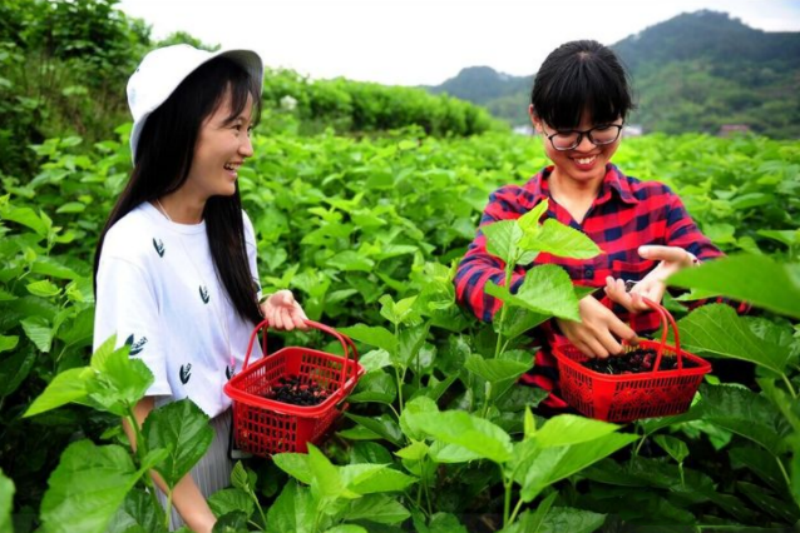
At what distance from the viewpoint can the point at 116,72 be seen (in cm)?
617

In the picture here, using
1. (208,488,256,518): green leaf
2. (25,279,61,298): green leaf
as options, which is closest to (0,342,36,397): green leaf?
(25,279,61,298): green leaf

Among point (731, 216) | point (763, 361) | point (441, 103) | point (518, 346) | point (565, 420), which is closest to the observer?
point (565, 420)

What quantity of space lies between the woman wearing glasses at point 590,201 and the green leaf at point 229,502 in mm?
637

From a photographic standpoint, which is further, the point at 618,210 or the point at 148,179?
the point at 618,210

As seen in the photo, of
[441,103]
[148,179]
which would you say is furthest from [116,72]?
[441,103]

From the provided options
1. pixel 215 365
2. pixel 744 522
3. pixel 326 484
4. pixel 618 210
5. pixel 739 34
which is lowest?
pixel 744 522

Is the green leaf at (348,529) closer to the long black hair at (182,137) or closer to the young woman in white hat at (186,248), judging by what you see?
the young woman in white hat at (186,248)

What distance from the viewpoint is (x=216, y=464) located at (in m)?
1.67

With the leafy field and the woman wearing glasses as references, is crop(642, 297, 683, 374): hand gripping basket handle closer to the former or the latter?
the leafy field

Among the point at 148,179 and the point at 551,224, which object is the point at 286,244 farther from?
the point at 551,224

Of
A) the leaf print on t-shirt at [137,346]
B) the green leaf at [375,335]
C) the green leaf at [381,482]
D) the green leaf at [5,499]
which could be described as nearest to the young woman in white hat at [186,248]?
the leaf print on t-shirt at [137,346]

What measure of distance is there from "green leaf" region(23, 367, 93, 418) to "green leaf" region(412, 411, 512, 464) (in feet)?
1.59

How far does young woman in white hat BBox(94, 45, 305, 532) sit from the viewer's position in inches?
55.0

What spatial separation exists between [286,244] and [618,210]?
1522mm
